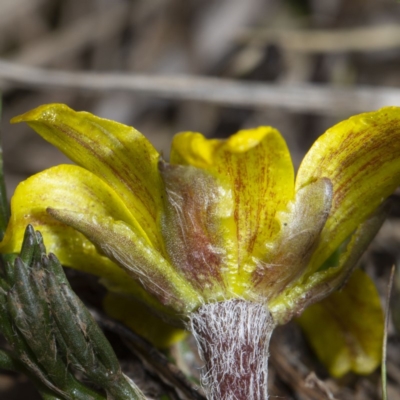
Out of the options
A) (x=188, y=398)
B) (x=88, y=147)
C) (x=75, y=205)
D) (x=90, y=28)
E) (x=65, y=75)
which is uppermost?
(x=90, y=28)

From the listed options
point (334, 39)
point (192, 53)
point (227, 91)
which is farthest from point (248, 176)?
point (192, 53)

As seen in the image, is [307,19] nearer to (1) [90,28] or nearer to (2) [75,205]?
(1) [90,28]

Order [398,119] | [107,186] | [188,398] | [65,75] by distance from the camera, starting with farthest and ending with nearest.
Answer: [65,75], [188,398], [107,186], [398,119]

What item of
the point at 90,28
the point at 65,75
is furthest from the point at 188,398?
the point at 90,28

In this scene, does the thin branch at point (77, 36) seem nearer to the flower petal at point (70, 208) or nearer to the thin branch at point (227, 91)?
the thin branch at point (227, 91)

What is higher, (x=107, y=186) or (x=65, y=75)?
(x=65, y=75)

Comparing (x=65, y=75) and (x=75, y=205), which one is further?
(x=65, y=75)

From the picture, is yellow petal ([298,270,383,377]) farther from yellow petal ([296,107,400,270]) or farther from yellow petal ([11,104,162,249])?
yellow petal ([11,104,162,249])

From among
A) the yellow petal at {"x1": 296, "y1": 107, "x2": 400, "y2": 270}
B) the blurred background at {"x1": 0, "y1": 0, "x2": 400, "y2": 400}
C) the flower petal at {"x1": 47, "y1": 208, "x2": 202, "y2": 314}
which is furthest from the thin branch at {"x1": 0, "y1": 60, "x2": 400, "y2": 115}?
the flower petal at {"x1": 47, "y1": 208, "x2": 202, "y2": 314}
